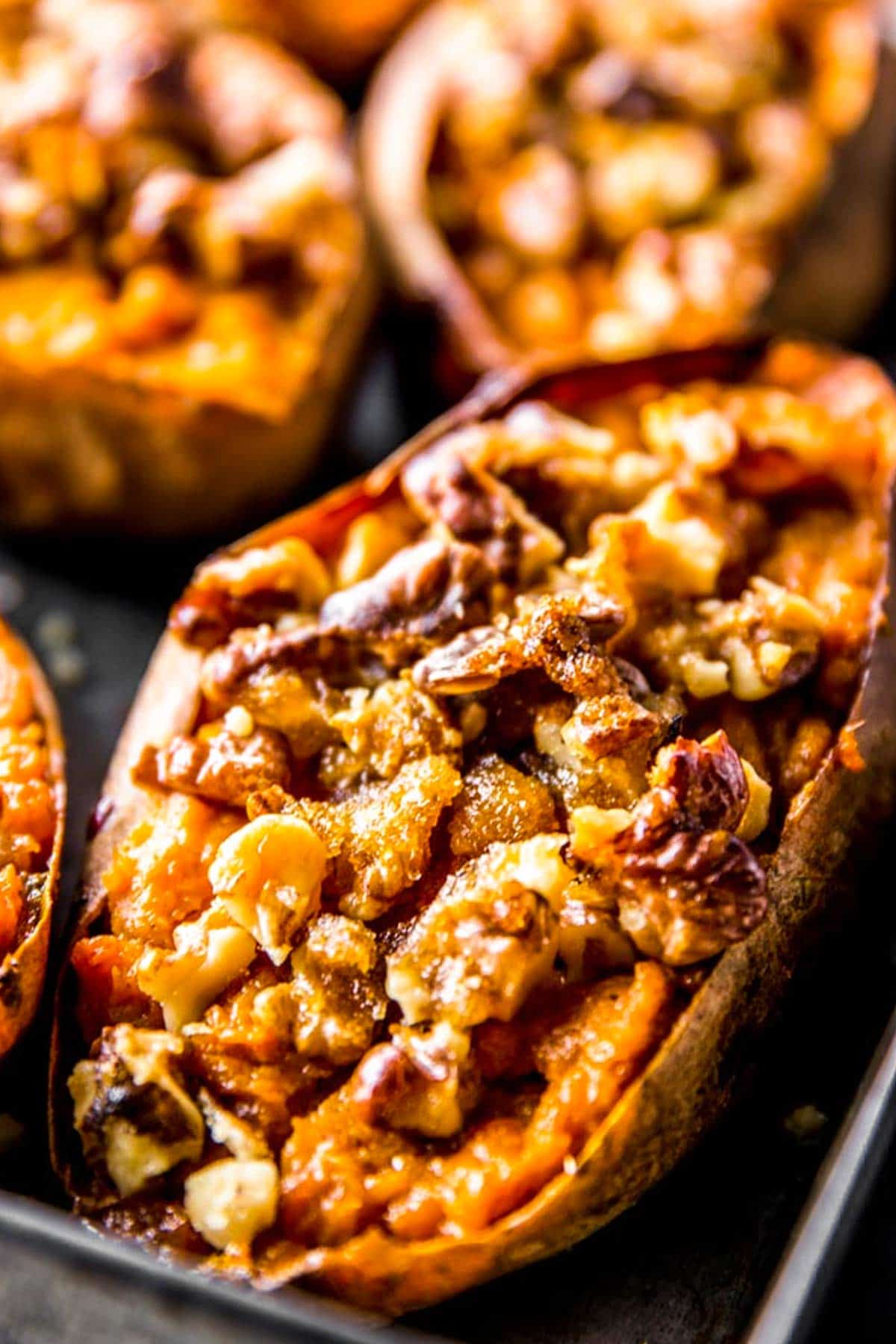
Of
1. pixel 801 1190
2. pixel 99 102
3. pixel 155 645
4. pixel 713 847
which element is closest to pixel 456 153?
pixel 99 102

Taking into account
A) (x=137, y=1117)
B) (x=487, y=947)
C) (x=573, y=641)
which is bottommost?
(x=137, y=1117)

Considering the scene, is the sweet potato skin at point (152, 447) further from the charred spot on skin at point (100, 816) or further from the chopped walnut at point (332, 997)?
the chopped walnut at point (332, 997)

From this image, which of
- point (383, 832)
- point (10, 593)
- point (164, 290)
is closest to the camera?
point (383, 832)

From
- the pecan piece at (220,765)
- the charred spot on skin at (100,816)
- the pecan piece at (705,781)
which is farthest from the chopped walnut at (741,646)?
the charred spot on skin at (100,816)

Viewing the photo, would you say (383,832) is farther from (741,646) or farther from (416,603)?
(741,646)

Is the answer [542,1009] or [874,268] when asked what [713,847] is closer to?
[542,1009]

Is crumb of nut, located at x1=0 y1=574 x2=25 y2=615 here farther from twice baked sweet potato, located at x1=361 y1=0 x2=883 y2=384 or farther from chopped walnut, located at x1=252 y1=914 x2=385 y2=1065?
chopped walnut, located at x1=252 y1=914 x2=385 y2=1065

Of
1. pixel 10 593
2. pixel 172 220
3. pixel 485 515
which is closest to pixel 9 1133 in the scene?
pixel 485 515
